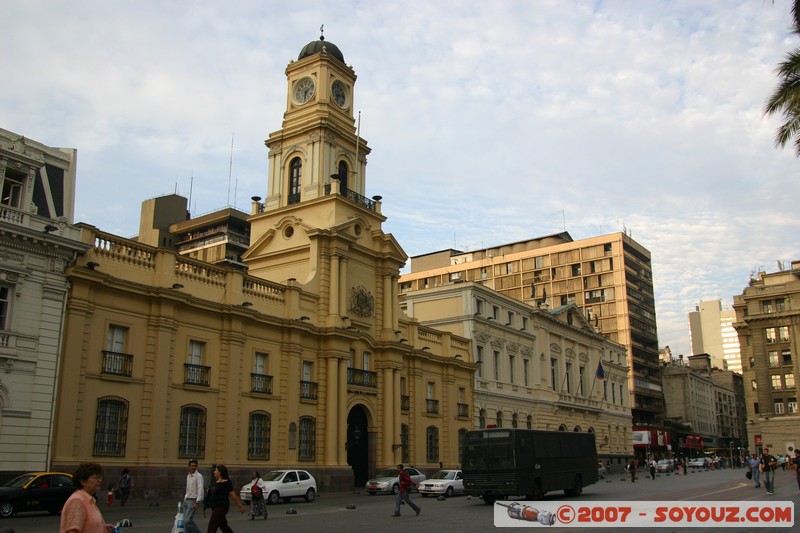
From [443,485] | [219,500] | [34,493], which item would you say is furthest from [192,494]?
[443,485]

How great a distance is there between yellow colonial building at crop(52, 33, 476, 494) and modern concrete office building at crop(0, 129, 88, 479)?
2.04 ft

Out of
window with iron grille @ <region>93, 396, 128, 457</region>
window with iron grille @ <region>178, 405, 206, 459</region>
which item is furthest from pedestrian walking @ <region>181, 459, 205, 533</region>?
window with iron grille @ <region>178, 405, 206, 459</region>

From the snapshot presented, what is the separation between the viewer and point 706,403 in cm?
13000

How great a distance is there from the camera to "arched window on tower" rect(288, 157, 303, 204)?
44.2m

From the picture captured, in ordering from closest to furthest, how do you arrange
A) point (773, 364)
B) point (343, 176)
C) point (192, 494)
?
point (192, 494), point (343, 176), point (773, 364)

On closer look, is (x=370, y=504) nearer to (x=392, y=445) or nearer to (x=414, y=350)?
(x=392, y=445)

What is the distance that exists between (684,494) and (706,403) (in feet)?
358

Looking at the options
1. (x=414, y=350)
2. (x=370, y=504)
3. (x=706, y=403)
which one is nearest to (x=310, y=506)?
(x=370, y=504)

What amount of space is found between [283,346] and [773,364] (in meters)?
70.7

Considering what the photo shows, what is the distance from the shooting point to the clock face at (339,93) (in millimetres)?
45641

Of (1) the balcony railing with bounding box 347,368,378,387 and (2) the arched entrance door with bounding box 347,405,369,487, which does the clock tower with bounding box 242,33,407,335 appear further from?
(2) the arched entrance door with bounding box 347,405,369,487

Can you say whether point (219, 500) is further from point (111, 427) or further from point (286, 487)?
point (286, 487)

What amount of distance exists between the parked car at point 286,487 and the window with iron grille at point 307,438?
5.31 metres

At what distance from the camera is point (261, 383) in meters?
34.8
